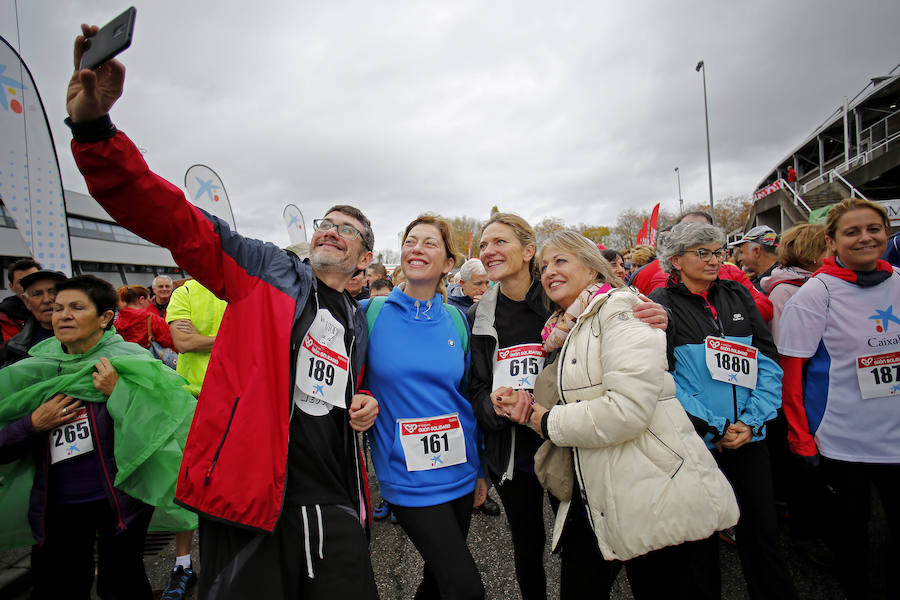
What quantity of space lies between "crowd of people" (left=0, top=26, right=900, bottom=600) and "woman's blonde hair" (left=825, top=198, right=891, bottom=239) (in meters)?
0.05

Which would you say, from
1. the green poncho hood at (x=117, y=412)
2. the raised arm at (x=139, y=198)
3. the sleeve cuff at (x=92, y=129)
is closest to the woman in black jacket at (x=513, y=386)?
the raised arm at (x=139, y=198)

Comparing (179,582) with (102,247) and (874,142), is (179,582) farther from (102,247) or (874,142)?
(102,247)

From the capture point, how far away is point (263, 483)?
1.40m

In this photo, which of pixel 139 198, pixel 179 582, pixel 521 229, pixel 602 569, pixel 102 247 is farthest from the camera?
pixel 102 247

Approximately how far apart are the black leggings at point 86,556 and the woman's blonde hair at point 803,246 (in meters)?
4.96

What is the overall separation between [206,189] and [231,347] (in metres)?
9.05

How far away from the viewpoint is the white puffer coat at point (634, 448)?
1539 mm

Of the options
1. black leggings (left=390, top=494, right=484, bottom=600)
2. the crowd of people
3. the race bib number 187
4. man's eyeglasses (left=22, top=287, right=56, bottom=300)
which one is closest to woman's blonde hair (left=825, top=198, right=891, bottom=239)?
the crowd of people

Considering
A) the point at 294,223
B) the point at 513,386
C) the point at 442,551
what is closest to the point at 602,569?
the point at 442,551

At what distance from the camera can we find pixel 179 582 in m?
2.71

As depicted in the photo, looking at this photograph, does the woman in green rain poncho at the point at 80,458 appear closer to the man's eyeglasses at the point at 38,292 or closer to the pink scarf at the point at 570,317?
the man's eyeglasses at the point at 38,292

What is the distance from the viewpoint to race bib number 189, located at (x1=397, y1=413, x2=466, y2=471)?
1916mm

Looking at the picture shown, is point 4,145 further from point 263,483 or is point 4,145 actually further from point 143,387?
point 263,483

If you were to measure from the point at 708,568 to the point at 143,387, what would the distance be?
3386mm
